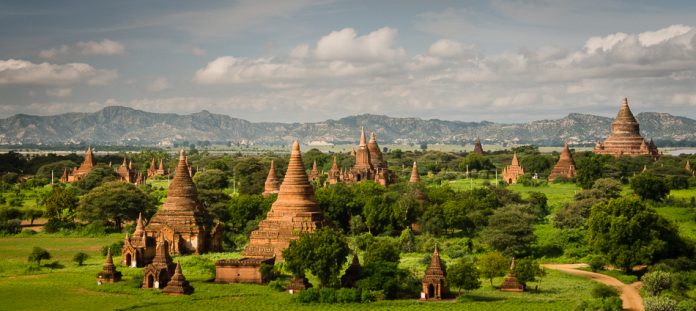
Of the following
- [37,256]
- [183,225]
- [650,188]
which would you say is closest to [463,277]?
[183,225]

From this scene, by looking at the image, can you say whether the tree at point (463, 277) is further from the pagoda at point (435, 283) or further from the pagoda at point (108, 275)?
the pagoda at point (108, 275)

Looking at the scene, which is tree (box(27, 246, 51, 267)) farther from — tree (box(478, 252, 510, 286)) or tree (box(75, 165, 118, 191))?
tree (box(75, 165, 118, 191))

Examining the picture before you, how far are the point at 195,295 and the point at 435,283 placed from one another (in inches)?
494

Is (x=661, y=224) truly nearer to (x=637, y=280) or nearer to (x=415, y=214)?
(x=637, y=280)

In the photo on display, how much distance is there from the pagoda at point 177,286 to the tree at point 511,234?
2347cm

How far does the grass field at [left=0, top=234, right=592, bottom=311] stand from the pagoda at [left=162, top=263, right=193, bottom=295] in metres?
0.50

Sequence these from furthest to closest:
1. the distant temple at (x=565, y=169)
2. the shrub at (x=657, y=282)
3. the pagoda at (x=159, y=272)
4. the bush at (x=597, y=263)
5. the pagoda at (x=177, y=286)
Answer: the distant temple at (x=565, y=169), the bush at (x=597, y=263), the pagoda at (x=159, y=272), the pagoda at (x=177, y=286), the shrub at (x=657, y=282)

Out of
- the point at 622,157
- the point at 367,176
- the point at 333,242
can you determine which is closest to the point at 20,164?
the point at 367,176

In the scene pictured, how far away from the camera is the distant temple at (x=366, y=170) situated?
10631 centimetres

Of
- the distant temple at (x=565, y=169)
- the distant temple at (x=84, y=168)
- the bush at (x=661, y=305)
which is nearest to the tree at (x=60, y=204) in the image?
the distant temple at (x=84, y=168)

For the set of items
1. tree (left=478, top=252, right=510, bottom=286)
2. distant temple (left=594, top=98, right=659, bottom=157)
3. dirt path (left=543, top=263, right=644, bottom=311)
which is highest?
distant temple (left=594, top=98, right=659, bottom=157)

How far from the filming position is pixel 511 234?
63.4 m

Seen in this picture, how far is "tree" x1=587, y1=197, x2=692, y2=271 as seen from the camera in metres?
55.2

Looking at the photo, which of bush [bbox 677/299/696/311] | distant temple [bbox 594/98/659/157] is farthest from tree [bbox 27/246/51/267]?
distant temple [bbox 594/98/659/157]
